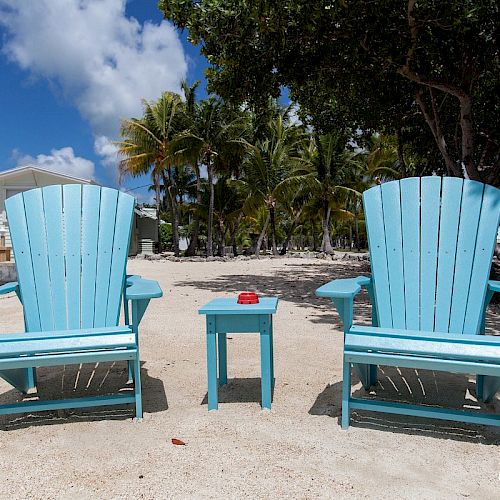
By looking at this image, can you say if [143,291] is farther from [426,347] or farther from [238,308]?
[426,347]

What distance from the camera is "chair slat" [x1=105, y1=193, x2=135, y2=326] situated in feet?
8.80

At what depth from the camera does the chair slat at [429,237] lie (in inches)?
102

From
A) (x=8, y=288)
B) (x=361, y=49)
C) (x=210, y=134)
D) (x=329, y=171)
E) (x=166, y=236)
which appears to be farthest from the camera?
(x=166, y=236)

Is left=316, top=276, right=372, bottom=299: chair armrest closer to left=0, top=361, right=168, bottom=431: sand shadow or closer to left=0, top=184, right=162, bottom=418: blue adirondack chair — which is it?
left=0, top=184, right=162, bottom=418: blue adirondack chair

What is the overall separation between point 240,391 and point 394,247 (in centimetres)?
126

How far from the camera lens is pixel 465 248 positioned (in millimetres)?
2559

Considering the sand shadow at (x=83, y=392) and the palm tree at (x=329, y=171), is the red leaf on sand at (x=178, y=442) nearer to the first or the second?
the sand shadow at (x=83, y=392)

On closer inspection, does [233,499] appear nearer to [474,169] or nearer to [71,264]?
[71,264]

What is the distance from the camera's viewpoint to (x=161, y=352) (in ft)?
11.8

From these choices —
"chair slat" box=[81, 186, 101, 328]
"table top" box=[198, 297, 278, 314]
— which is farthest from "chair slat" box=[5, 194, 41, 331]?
"table top" box=[198, 297, 278, 314]

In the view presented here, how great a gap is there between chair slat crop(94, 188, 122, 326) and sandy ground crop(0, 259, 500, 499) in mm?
513

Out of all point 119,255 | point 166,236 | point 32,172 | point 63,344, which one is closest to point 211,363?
point 63,344

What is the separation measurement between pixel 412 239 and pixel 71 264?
2034mm

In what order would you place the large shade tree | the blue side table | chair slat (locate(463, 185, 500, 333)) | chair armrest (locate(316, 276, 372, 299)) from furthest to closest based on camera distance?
the large shade tree < chair slat (locate(463, 185, 500, 333)) < the blue side table < chair armrest (locate(316, 276, 372, 299))
